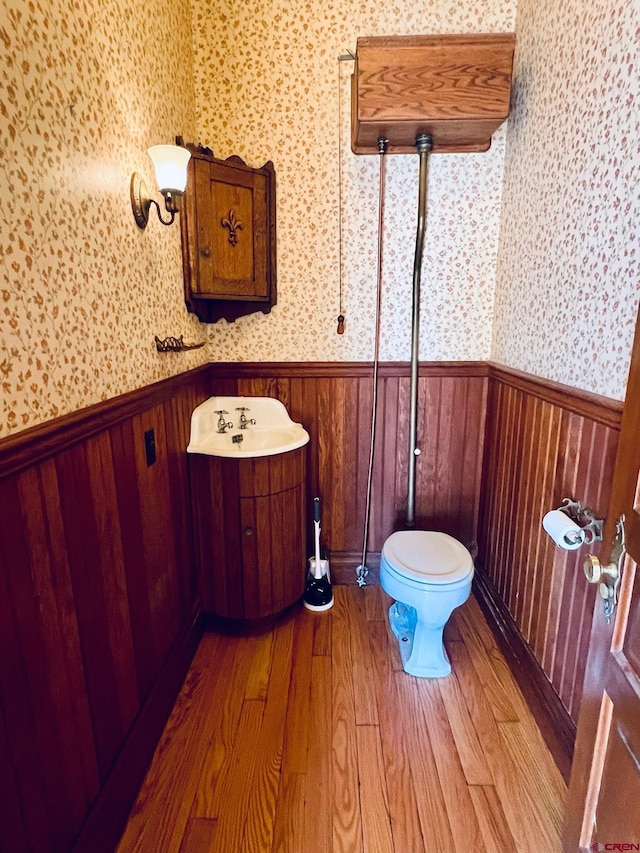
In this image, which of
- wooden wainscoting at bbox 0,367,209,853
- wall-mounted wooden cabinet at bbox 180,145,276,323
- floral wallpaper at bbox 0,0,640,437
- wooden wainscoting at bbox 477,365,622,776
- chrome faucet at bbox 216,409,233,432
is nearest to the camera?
wooden wainscoting at bbox 0,367,209,853

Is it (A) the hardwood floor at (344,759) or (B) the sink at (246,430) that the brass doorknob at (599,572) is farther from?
(B) the sink at (246,430)

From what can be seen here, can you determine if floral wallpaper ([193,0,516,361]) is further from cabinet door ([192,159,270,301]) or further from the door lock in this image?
the door lock

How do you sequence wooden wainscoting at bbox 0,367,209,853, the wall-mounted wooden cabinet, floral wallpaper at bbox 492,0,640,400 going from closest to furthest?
wooden wainscoting at bbox 0,367,209,853 → floral wallpaper at bbox 492,0,640,400 → the wall-mounted wooden cabinet

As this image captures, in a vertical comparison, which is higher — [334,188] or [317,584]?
[334,188]

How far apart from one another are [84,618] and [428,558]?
1.25 metres

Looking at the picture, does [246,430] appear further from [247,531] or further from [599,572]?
[599,572]

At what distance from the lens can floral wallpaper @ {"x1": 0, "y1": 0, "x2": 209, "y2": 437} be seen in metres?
0.91

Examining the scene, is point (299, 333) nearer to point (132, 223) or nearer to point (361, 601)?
point (132, 223)

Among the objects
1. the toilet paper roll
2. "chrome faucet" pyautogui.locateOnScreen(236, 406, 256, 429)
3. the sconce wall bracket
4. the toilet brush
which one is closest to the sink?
"chrome faucet" pyautogui.locateOnScreen(236, 406, 256, 429)

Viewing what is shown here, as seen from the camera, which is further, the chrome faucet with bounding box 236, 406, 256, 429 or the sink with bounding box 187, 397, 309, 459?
the chrome faucet with bounding box 236, 406, 256, 429

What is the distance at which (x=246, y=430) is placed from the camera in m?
2.23

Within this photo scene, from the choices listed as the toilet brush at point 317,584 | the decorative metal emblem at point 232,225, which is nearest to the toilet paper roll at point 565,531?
the toilet brush at point 317,584

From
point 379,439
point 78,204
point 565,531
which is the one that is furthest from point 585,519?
point 78,204

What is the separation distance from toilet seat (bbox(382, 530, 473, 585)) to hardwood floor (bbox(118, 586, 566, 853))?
1.40 ft
